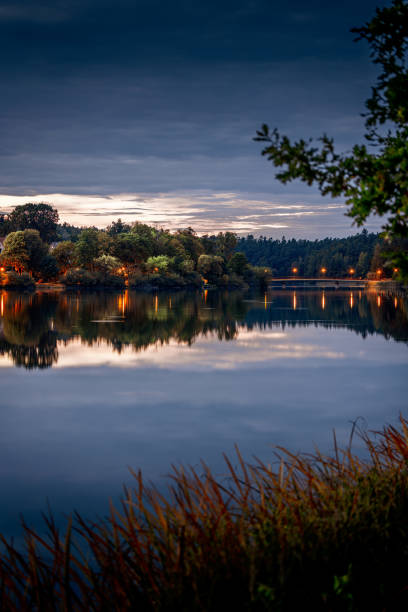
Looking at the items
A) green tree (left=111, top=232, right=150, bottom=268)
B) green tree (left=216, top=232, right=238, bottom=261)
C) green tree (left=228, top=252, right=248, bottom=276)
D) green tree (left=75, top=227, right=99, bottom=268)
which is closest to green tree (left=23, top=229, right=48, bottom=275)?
green tree (left=75, top=227, right=99, bottom=268)

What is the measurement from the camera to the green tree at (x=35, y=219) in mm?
160250

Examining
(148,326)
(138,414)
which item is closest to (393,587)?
(138,414)

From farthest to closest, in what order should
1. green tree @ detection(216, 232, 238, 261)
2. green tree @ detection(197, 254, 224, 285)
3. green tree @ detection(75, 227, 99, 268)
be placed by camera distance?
green tree @ detection(216, 232, 238, 261), green tree @ detection(197, 254, 224, 285), green tree @ detection(75, 227, 99, 268)

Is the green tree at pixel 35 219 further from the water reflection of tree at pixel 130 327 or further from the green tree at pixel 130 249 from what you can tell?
the water reflection of tree at pixel 130 327

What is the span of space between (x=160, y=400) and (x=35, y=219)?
152660mm

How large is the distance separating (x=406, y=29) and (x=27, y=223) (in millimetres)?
163694

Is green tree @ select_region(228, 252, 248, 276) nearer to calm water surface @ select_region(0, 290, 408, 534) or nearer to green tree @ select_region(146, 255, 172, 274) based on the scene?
green tree @ select_region(146, 255, 172, 274)

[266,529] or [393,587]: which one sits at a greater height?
[266,529]

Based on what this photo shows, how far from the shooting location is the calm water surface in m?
11.9

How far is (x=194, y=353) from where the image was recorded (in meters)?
29.4

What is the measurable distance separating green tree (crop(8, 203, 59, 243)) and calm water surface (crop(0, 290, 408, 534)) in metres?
130

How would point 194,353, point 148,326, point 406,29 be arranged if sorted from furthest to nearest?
point 148,326
point 194,353
point 406,29

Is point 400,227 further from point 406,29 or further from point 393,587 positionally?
point 393,587

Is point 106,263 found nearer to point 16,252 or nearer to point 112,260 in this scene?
point 112,260
